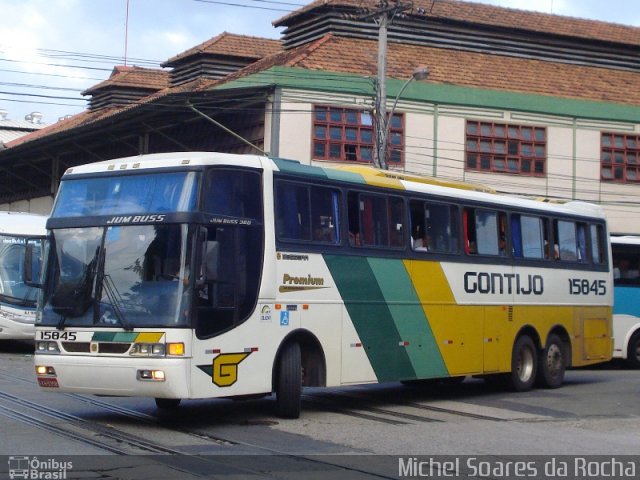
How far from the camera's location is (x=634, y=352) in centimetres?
2555

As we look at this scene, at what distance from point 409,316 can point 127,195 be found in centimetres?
499

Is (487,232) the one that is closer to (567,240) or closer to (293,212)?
(567,240)

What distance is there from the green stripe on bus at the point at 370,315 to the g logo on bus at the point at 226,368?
2278mm

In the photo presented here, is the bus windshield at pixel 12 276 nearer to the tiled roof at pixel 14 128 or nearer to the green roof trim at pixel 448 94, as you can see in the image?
the green roof trim at pixel 448 94

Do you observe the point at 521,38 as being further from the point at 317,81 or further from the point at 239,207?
the point at 239,207

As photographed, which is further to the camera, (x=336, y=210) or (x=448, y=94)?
(x=448, y=94)

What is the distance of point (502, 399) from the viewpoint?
58.1 ft

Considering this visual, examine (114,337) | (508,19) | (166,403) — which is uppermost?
(508,19)

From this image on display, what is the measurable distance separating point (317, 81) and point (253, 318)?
2288 cm

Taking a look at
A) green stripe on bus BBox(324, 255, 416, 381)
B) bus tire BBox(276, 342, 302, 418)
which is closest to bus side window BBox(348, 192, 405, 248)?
green stripe on bus BBox(324, 255, 416, 381)

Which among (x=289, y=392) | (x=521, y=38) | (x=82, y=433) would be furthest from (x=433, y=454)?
(x=521, y=38)

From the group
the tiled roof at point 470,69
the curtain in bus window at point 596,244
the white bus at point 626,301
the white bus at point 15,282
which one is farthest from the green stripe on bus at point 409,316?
the tiled roof at point 470,69

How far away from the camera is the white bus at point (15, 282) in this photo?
81.7 feet

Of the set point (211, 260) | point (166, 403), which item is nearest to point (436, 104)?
point (166, 403)
